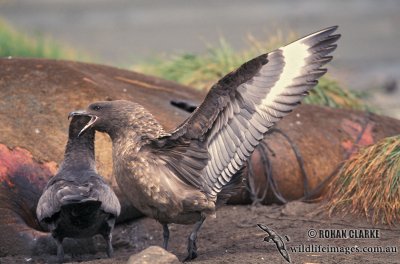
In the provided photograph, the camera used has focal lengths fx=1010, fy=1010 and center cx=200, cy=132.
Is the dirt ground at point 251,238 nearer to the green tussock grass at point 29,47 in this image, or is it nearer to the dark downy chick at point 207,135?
the dark downy chick at point 207,135

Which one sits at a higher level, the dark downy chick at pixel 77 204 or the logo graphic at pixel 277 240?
the dark downy chick at pixel 77 204

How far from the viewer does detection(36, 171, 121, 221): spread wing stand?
6.51 m

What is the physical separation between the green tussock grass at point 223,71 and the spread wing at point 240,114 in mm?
3788

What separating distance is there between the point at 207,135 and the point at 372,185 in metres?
1.70

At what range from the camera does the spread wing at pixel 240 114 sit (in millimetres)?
6473

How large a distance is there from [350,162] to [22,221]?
8.74ft

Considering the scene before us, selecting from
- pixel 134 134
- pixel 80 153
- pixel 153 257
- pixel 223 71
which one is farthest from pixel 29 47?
pixel 153 257

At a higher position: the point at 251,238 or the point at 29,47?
the point at 29,47

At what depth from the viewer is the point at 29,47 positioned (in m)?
12.3

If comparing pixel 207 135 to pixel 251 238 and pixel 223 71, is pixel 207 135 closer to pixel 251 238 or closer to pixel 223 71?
pixel 251 238

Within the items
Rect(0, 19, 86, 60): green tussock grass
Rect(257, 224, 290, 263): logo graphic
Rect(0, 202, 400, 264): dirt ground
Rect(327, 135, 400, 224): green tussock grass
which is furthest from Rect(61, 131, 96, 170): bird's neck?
Rect(0, 19, 86, 60): green tussock grass

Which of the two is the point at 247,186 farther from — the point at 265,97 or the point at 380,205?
the point at 265,97

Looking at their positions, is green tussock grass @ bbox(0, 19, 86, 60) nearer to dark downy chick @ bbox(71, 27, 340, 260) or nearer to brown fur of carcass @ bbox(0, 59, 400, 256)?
brown fur of carcass @ bbox(0, 59, 400, 256)

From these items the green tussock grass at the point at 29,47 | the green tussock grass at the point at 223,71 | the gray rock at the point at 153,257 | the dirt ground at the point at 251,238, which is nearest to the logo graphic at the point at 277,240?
the dirt ground at the point at 251,238
